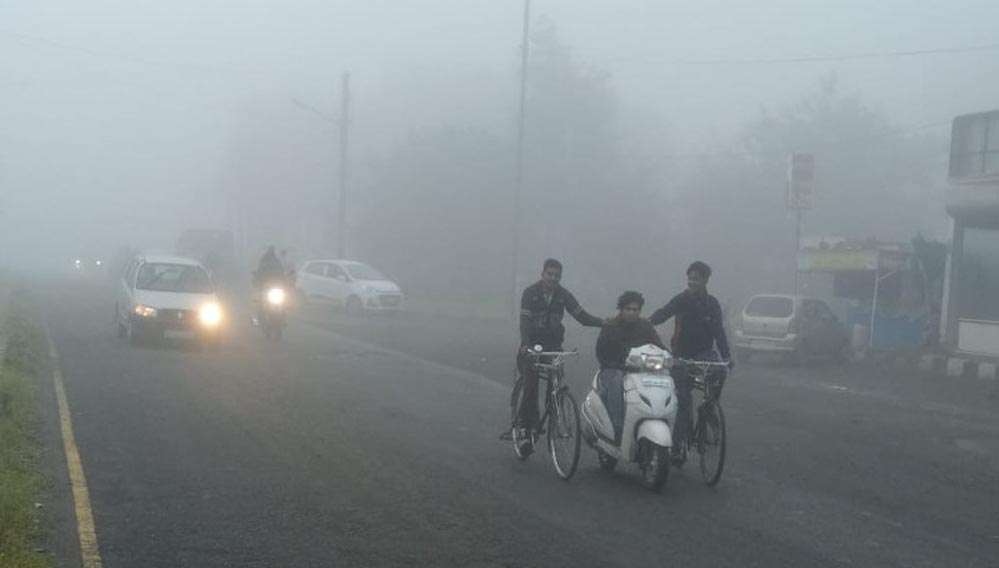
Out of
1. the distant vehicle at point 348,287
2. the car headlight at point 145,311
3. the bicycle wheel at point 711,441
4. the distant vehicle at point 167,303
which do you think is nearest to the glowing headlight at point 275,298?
the distant vehicle at point 167,303

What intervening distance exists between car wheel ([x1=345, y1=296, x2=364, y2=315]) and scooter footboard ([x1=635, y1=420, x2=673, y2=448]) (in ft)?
103

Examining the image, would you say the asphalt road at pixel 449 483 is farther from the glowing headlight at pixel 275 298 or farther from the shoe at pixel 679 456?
the glowing headlight at pixel 275 298

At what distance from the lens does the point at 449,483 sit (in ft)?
34.5

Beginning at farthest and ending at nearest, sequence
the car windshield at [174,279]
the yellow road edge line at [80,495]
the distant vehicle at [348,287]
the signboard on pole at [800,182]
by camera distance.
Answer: the distant vehicle at [348,287] < the signboard on pole at [800,182] < the car windshield at [174,279] < the yellow road edge line at [80,495]

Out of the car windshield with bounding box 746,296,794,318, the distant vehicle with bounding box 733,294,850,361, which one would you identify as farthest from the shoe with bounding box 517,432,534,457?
the car windshield with bounding box 746,296,794,318

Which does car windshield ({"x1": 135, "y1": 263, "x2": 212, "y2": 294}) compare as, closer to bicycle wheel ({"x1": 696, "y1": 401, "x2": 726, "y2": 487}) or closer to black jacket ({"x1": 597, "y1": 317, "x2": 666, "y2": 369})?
black jacket ({"x1": 597, "y1": 317, "x2": 666, "y2": 369})

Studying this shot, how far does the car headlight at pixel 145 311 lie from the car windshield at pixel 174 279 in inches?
37.6

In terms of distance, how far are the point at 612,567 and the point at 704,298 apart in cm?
430

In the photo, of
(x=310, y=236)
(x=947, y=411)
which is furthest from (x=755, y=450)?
(x=310, y=236)

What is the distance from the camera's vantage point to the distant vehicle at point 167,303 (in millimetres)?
22359

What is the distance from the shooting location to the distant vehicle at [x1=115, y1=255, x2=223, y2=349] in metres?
22.4

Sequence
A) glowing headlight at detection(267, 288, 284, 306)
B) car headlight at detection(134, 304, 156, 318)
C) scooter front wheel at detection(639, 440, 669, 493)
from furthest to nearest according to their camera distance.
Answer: glowing headlight at detection(267, 288, 284, 306) < car headlight at detection(134, 304, 156, 318) < scooter front wheel at detection(639, 440, 669, 493)

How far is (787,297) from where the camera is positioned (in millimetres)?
28734

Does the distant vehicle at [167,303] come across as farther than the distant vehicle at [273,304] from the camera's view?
No
